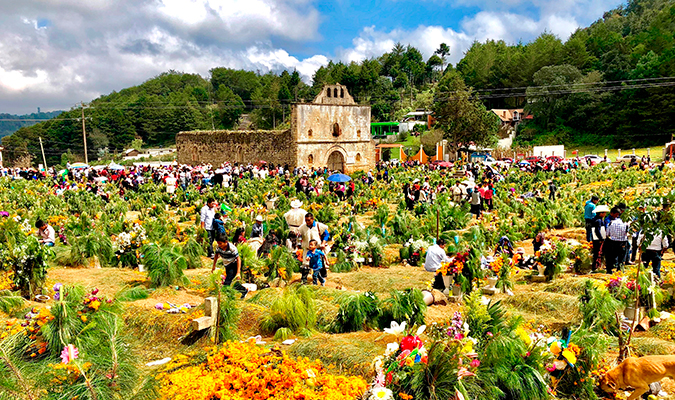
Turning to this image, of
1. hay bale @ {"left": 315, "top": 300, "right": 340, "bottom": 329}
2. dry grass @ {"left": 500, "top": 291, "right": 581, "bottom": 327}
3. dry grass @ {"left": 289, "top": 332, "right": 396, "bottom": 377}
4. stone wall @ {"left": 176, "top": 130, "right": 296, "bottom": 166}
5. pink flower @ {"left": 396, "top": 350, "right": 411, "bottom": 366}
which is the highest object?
stone wall @ {"left": 176, "top": 130, "right": 296, "bottom": 166}

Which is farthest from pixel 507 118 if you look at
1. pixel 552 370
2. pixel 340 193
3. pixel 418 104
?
pixel 552 370

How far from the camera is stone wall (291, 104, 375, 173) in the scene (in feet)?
116

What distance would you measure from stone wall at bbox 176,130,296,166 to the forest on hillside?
1857cm

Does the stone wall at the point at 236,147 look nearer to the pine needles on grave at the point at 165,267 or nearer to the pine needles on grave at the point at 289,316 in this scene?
the pine needles on grave at the point at 165,267

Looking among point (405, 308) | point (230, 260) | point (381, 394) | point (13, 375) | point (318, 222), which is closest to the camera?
point (381, 394)

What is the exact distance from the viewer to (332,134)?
3684cm

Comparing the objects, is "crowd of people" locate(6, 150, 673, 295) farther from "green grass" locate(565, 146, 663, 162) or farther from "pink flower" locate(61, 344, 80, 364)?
"green grass" locate(565, 146, 663, 162)

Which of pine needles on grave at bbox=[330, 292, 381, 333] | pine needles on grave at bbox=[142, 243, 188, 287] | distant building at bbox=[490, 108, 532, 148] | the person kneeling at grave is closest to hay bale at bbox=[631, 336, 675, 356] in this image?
pine needles on grave at bbox=[330, 292, 381, 333]

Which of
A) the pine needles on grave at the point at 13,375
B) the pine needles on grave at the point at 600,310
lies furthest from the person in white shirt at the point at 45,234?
the pine needles on grave at the point at 600,310

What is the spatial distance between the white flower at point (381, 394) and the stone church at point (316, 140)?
31.9 metres

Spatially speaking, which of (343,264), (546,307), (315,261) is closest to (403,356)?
(546,307)

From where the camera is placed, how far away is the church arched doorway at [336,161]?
124ft

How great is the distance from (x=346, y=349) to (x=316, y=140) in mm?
31663

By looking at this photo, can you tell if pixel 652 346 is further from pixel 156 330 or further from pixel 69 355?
pixel 69 355
